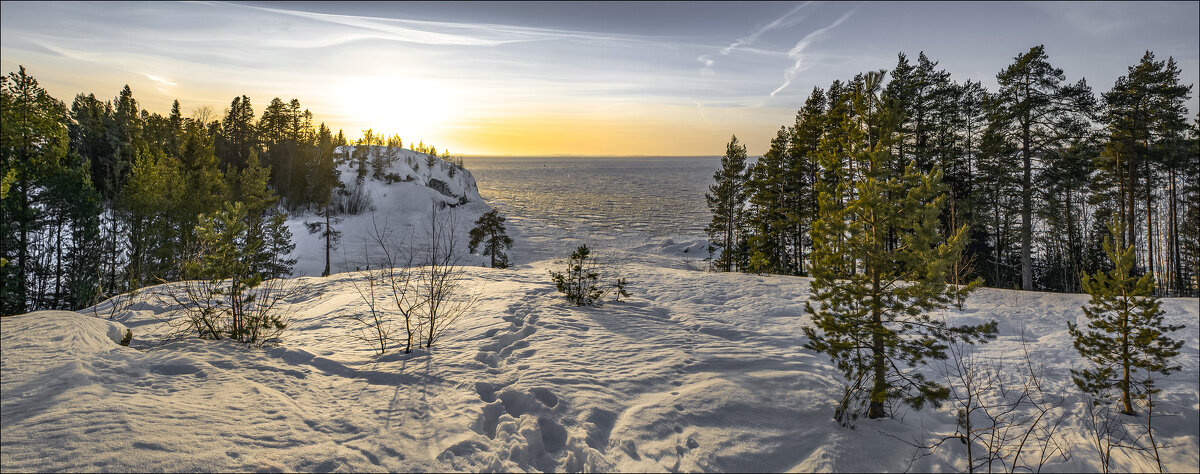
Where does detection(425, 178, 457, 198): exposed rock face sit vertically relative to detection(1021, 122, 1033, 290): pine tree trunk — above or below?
above

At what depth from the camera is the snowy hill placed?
125ft

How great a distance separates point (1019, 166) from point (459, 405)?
2929 centimetres

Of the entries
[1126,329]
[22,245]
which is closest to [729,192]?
[1126,329]

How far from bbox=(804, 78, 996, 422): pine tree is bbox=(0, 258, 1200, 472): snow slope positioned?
69 cm

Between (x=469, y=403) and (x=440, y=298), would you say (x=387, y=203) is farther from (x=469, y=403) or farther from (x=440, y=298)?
(x=469, y=403)

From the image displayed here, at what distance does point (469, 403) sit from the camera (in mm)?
5582

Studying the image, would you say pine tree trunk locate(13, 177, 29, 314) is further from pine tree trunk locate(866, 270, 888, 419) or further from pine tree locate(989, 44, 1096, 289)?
pine tree locate(989, 44, 1096, 289)

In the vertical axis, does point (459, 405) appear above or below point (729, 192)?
below

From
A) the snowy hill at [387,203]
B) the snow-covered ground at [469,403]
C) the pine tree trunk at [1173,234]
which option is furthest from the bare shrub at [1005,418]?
the snowy hill at [387,203]

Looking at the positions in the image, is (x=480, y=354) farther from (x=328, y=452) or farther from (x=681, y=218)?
(x=681, y=218)

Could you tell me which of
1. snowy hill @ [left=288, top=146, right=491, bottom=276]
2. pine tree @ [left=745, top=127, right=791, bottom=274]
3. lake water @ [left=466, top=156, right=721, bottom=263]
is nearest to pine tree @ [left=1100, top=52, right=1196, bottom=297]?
pine tree @ [left=745, top=127, right=791, bottom=274]

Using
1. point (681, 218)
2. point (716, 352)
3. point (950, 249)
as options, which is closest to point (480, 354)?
point (716, 352)

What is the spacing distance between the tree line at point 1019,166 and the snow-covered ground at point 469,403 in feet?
20.8

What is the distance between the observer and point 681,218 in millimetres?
58531
